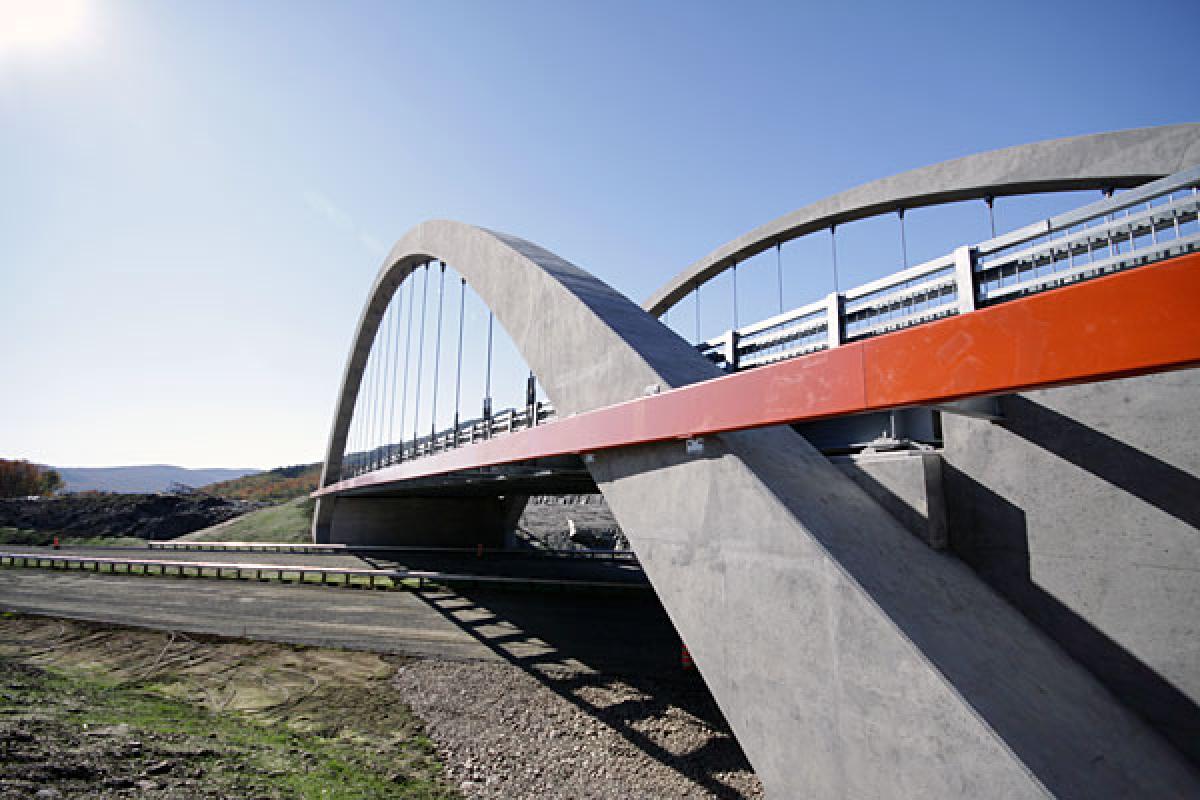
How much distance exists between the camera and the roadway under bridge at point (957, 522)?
3.50 meters

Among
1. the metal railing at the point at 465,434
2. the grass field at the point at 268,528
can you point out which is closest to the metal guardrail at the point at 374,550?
the grass field at the point at 268,528

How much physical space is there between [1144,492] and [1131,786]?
76.6 inches

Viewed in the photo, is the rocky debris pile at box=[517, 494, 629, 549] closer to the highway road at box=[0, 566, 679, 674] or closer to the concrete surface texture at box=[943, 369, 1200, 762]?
the highway road at box=[0, 566, 679, 674]

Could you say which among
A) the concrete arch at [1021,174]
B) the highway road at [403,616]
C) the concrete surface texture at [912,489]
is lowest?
the highway road at [403,616]

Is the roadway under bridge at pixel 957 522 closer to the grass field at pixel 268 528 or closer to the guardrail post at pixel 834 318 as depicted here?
the guardrail post at pixel 834 318

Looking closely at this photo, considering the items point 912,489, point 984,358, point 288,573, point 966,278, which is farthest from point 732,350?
point 288,573

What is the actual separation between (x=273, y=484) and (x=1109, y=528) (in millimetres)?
126230

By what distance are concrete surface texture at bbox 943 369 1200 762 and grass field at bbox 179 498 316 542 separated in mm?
43713

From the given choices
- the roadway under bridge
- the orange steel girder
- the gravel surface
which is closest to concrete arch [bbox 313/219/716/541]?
the roadway under bridge

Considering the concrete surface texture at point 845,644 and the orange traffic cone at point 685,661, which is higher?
the concrete surface texture at point 845,644

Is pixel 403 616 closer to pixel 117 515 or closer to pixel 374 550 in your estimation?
pixel 374 550

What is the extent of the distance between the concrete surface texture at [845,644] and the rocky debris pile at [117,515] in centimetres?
5791

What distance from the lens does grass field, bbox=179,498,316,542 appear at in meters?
42.0

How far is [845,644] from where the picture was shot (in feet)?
14.1
